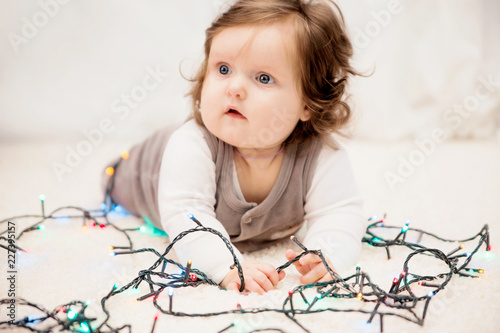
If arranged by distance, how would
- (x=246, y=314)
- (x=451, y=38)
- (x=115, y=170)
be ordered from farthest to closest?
(x=451, y=38), (x=115, y=170), (x=246, y=314)

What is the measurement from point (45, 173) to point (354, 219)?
986 millimetres

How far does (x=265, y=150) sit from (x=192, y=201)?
0.20m

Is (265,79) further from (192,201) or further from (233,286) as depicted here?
(233,286)

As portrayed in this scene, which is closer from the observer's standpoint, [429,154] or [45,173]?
[45,173]

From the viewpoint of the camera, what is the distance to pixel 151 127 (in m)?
1.96

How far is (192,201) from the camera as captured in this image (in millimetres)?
970

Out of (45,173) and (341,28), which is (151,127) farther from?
(341,28)

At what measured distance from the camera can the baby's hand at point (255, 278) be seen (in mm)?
824

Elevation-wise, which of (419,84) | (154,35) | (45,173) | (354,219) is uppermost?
(154,35)

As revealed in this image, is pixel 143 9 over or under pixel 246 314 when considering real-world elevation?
over

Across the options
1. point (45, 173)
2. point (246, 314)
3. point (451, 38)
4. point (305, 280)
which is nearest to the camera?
point (246, 314)

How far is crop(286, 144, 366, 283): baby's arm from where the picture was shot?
3.13ft

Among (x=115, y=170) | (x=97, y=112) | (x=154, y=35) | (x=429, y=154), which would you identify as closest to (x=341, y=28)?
(x=115, y=170)

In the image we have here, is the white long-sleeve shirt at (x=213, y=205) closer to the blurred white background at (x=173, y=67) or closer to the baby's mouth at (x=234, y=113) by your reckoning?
the baby's mouth at (x=234, y=113)
